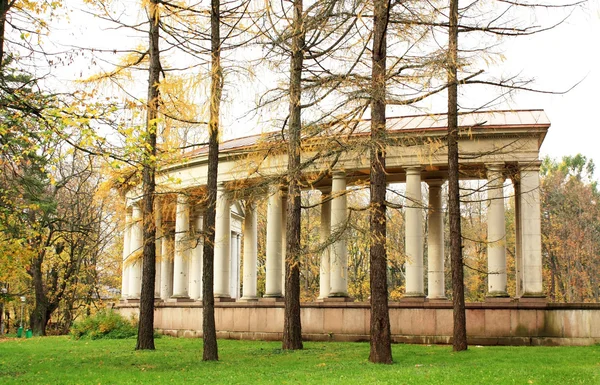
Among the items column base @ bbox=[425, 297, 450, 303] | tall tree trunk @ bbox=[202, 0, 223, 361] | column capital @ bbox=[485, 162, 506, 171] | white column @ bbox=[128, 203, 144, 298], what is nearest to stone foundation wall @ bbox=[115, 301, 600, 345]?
column base @ bbox=[425, 297, 450, 303]

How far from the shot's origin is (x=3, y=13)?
773 inches

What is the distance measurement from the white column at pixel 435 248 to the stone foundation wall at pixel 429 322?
2593mm

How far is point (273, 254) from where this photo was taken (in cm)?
4338

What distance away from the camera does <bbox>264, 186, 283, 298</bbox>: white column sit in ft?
142

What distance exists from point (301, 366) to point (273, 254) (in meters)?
18.7

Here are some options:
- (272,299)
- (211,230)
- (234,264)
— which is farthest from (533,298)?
(234,264)

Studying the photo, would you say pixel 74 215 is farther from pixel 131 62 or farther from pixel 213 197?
pixel 213 197

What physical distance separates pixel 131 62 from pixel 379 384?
816 inches

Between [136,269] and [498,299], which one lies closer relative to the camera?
[498,299]

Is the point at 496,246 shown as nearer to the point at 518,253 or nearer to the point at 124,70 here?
the point at 518,253

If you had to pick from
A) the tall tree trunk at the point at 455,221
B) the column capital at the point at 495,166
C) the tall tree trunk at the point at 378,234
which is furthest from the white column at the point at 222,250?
the tall tree trunk at the point at 378,234

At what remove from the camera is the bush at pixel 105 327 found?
1688 inches

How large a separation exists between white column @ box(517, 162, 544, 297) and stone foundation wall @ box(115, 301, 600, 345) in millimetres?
1121

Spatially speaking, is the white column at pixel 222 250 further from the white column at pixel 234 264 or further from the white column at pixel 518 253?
the white column at pixel 518 253
